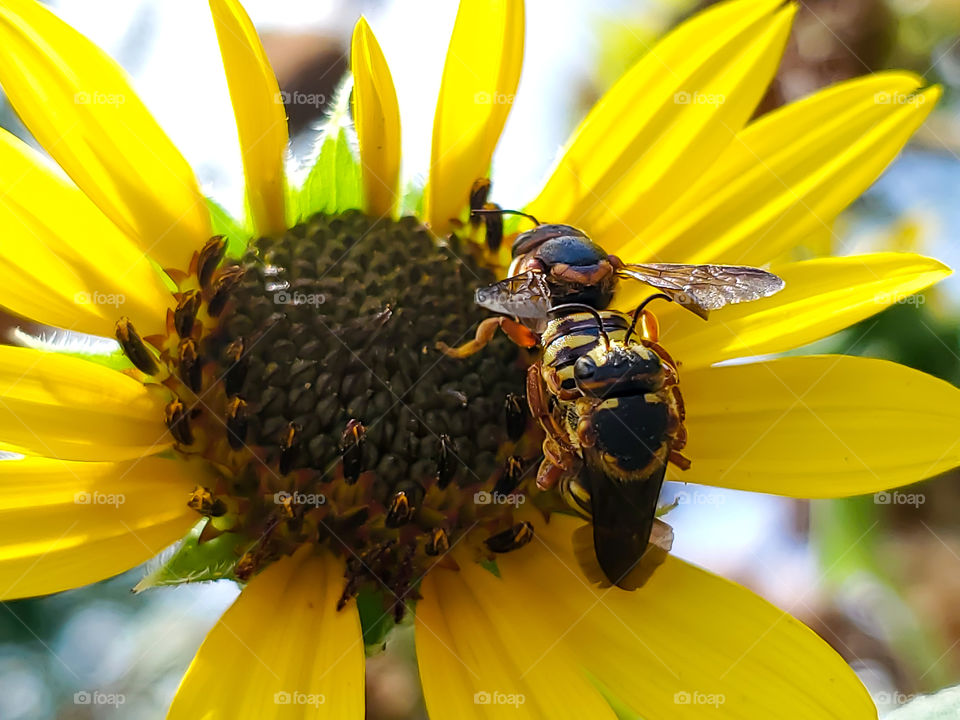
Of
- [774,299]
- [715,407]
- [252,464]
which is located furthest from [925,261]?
[252,464]

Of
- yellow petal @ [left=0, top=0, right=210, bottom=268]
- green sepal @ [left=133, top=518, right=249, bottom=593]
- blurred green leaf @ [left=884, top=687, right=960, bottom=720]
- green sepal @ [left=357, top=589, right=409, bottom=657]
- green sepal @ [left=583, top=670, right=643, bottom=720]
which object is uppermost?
yellow petal @ [left=0, top=0, right=210, bottom=268]

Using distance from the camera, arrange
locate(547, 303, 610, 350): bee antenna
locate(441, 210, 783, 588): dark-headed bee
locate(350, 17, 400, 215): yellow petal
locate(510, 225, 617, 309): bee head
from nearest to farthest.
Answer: locate(441, 210, 783, 588): dark-headed bee
locate(547, 303, 610, 350): bee antenna
locate(510, 225, 617, 309): bee head
locate(350, 17, 400, 215): yellow petal

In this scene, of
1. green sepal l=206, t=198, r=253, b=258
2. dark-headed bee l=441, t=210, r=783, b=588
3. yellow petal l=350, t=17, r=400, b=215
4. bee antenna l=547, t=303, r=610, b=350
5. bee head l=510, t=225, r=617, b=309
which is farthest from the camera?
green sepal l=206, t=198, r=253, b=258

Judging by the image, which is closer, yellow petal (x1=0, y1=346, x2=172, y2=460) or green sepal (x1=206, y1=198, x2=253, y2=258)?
yellow petal (x1=0, y1=346, x2=172, y2=460)

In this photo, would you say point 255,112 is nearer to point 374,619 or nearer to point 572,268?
point 572,268

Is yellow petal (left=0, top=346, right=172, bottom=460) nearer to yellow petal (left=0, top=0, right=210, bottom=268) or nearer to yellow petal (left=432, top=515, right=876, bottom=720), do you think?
yellow petal (left=0, top=0, right=210, bottom=268)

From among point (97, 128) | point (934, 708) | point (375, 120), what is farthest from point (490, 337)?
point (934, 708)

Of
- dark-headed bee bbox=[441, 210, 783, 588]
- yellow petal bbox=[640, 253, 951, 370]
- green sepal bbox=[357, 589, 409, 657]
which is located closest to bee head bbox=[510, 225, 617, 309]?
dark-headed bee bbox=[441, 210, 783, 588]
